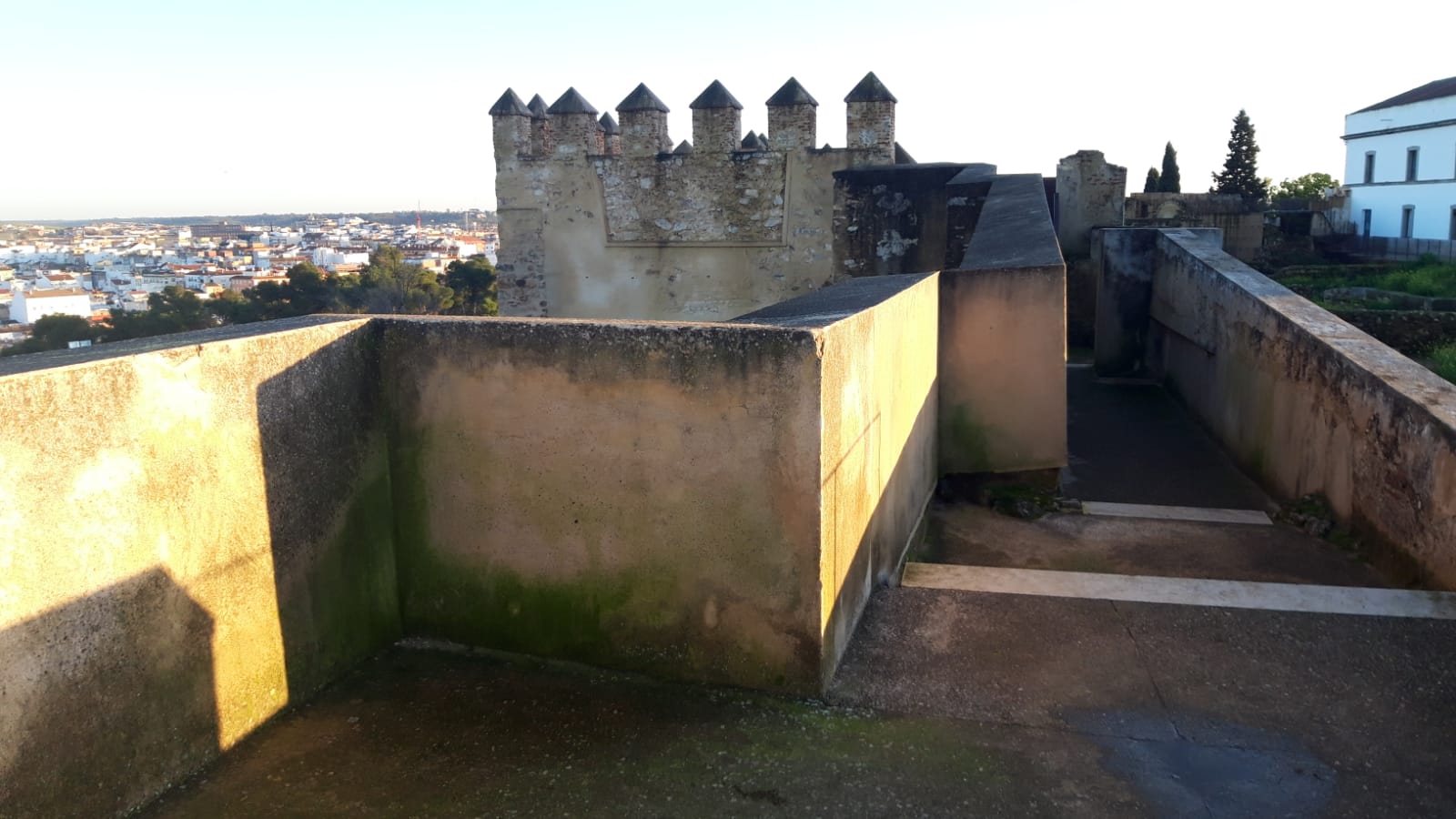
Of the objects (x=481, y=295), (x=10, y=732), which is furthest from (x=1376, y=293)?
(x=481, y=295)

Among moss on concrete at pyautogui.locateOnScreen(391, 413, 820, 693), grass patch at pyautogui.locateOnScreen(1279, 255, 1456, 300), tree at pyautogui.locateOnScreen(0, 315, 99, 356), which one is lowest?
tree at pyautogui.locateOnScreen(0, 315, 99, 356)

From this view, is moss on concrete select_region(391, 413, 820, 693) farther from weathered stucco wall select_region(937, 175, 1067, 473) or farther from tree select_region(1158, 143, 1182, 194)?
tree select_region(1158, 143, 1182, 194)

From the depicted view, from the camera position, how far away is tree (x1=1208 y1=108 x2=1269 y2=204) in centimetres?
4266

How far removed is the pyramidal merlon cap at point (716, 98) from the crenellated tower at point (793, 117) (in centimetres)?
45

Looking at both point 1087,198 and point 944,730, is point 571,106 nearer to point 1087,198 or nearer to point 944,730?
point 1087,198

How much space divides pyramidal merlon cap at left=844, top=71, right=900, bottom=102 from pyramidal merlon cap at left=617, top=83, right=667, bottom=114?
2.36 m

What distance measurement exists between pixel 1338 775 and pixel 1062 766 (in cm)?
86

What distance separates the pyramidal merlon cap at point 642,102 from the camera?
40.5 ft

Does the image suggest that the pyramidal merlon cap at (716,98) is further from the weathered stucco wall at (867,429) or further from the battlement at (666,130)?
the weathered stucco wall at (867,429)

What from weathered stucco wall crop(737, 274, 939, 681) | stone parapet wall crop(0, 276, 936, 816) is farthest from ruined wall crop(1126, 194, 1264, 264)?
stone parapet wall crop(0, 276, 936, 816)

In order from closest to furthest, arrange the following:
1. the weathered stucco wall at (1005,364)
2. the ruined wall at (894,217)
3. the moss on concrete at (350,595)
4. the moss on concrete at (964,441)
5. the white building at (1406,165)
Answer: the moss on concrete at (350,595)
the weathered stucco wall at (1005,364)
the moss on concrete at (964,441)
the ruined wall at (894,217)
the white building at (1406,165)

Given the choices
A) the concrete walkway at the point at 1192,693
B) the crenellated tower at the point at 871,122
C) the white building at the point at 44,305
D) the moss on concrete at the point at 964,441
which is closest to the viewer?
the concrete walkway at the point at 1192,693

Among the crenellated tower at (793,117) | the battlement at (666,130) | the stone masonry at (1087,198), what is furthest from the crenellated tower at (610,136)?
the stone masonry at (1087,198)

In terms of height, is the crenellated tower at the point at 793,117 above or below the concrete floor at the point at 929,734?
above
